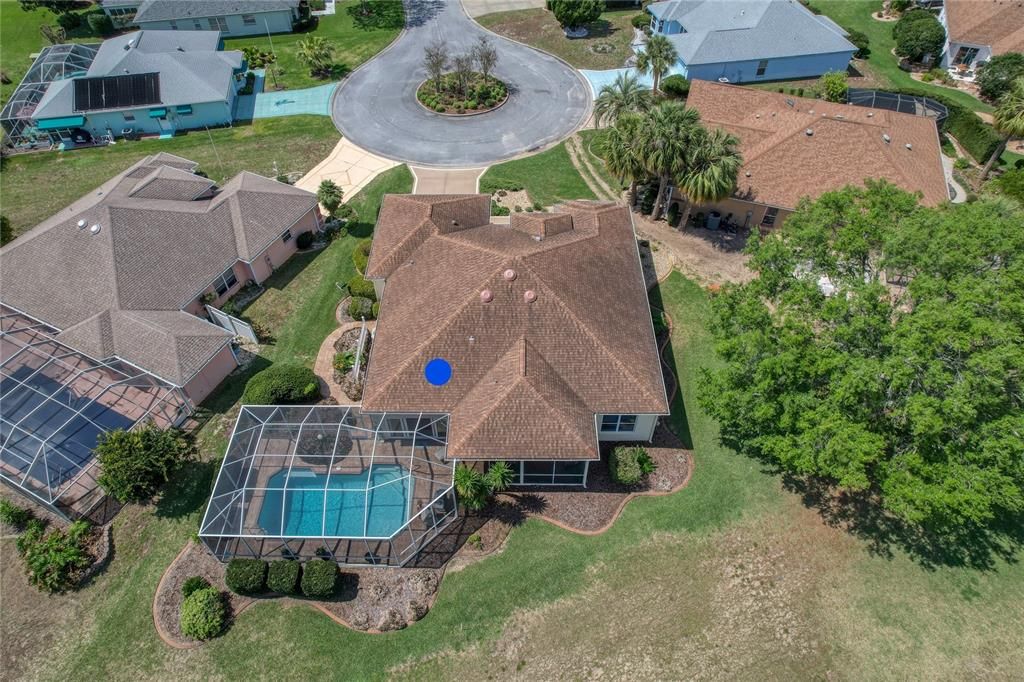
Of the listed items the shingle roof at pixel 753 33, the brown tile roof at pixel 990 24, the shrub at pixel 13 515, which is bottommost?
the shrub at pixel 13 515

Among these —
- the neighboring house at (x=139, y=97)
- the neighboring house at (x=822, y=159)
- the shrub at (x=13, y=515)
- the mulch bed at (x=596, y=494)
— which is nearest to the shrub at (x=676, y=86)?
the neighboring house at (x=822, y=159)

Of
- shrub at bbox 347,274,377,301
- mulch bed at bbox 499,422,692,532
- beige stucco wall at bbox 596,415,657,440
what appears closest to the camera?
mulch bed at bbox 499,422,692,532

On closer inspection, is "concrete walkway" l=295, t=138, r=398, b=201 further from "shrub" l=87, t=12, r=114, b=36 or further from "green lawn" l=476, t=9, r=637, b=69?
"shrub" l=87, t=12, r=114, b=36

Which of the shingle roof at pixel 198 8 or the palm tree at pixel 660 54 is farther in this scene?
the shingle roof at pixel 198 8

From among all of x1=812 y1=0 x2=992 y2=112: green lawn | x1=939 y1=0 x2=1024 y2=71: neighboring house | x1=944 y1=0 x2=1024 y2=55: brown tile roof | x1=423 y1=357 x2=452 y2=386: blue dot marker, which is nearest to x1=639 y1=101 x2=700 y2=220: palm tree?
x1=423 y1=357 x2=452 y2=386: blue dot marker

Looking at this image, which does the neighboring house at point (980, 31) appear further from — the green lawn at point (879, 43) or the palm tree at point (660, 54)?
the palm tree at point (660, 54)

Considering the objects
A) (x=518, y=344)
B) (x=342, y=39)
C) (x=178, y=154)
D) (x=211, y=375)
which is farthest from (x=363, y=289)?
(x=342, y=39)
